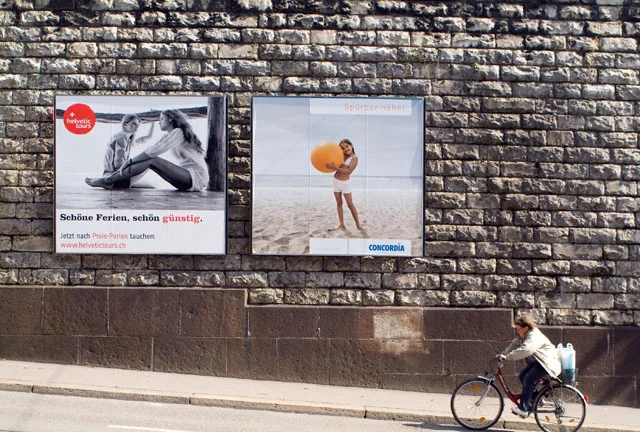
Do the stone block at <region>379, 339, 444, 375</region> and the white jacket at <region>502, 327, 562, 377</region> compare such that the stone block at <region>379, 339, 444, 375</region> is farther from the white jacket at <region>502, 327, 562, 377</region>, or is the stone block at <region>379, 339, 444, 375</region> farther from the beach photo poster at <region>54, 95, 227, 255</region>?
the beach photo poster at <region>54, 95, 227, 255</region>

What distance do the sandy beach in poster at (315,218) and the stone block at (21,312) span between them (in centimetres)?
348

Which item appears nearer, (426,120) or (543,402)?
(543,402)

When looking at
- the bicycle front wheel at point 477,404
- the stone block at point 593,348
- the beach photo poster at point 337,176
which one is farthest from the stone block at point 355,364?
the stone block at point 593,348

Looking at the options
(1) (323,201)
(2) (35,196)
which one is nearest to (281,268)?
(1) (323,201)

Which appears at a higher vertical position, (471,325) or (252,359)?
(471,325)

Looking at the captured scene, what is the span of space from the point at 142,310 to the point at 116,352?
755mm

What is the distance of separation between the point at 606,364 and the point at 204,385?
20.0 ft

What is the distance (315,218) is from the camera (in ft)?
36.9

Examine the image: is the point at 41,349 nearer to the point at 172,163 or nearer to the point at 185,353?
the point at 185,353

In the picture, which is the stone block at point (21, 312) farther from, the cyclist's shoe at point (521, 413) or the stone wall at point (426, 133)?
the cyclist's shoe at point (521, 413)

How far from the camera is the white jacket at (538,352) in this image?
28.7ft

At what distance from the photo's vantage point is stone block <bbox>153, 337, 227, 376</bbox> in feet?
36.3

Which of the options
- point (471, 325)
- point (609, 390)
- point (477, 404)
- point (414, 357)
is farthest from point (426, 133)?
point (609, 390)

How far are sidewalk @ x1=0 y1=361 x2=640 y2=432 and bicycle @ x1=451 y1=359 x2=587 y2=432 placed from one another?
19.8 inches
